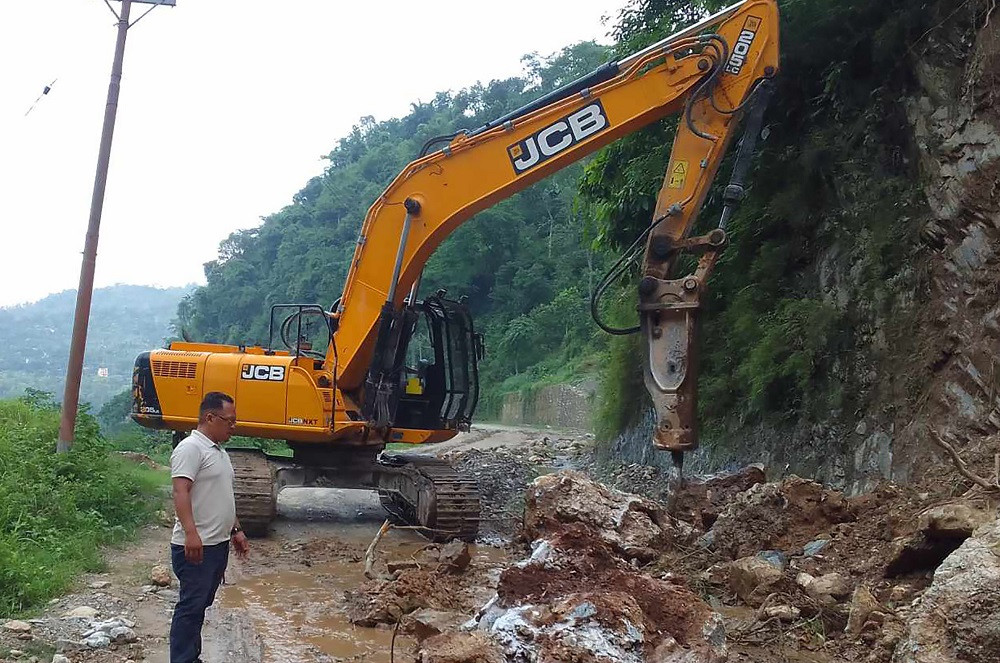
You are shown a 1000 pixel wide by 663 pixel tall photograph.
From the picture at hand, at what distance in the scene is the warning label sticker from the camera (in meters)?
7.58

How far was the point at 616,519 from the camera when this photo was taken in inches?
265

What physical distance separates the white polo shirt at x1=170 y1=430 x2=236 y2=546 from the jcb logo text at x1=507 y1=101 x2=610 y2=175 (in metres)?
4.53

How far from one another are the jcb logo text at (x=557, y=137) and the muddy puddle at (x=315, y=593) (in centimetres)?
363

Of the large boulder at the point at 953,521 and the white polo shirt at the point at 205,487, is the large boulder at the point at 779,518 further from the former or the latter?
the white polo shirt at the point at 205,487

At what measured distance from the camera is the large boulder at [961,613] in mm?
3580

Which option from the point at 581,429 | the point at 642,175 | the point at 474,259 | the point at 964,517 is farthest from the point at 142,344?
the point at 964,517

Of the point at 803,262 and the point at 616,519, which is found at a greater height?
the point at 803,262

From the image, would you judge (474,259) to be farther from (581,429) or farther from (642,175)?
(642,175)

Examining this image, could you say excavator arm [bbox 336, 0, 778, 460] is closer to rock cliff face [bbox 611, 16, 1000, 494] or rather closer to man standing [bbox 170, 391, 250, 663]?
rock cliff face [bbox 611, 16, 1000, 494]

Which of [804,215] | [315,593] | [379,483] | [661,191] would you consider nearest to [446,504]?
[379,483]

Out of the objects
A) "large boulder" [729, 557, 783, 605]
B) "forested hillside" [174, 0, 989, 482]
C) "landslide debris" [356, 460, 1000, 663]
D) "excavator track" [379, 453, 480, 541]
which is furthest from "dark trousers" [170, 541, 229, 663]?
"forested hillside" [174, 0, 989, 482]

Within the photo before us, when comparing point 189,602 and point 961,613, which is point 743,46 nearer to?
point 961,613

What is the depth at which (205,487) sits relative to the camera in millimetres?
4512

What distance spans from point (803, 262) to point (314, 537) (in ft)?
19.7
